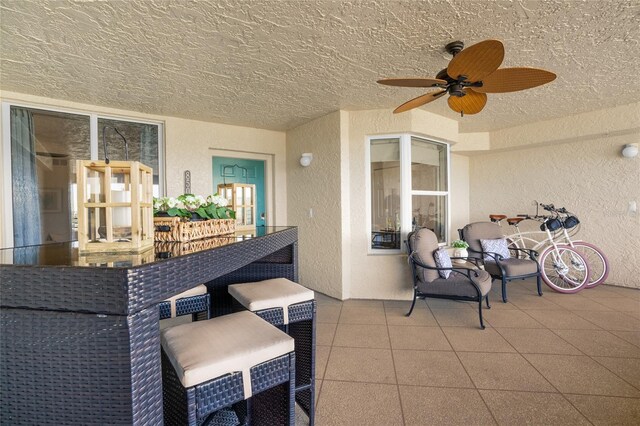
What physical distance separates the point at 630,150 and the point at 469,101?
312 centimetres

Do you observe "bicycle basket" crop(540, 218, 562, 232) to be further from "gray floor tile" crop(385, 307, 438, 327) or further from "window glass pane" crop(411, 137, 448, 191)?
"gray floor tile" crop(385, 307, 438, 327)

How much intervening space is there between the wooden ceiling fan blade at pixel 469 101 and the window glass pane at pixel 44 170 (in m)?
3.77

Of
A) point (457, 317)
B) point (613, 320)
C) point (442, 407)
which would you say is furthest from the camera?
point (457, 317)

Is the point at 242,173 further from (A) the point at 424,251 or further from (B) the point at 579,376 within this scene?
(B) the point at 579,376

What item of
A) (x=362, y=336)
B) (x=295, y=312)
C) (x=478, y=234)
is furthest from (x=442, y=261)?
(x=295, y=312)

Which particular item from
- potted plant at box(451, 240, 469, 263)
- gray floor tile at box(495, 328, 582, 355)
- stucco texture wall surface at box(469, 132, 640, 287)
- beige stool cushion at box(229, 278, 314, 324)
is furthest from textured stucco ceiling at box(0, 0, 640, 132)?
gray floor tile at box(495, 328, 582, 355)

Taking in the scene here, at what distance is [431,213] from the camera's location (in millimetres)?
4016

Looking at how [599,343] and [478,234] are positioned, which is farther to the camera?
[478,234]

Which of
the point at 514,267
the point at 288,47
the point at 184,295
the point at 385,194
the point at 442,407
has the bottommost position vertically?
the point at 442,407

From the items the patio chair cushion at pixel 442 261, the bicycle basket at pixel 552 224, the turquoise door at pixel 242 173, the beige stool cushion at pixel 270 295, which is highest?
the turquoise door at pixel 242 173

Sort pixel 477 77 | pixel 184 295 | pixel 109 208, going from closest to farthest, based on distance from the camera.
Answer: pixel 109 208 < pixel 184 295 < pixel 477 77

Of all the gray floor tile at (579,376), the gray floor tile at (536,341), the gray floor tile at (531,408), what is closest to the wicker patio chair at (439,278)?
the gray floor tile at (536,341)

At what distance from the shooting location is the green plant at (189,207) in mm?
1502

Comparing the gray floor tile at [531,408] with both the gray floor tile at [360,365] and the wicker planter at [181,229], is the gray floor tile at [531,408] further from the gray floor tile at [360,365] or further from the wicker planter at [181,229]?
the wicker planter at [181,229]
